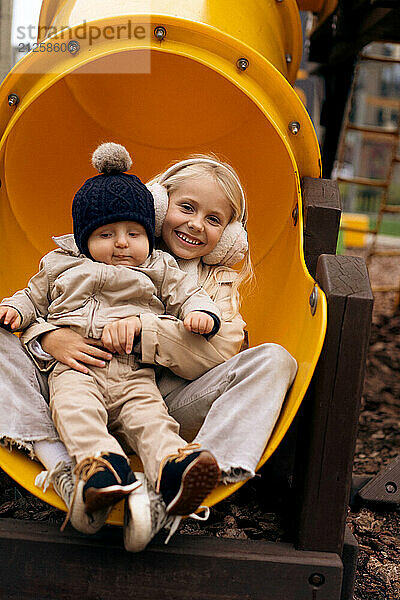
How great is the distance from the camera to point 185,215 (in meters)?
2.08

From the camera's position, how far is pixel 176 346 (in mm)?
1756

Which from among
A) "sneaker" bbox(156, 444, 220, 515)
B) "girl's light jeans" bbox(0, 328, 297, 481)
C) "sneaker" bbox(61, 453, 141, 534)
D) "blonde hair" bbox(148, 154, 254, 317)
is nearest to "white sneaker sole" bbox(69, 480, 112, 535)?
"sneaker" bbox(61, 453, 141, 534)

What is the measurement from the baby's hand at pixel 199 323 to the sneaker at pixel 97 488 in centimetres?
40

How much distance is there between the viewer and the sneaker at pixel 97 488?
4.41 feet

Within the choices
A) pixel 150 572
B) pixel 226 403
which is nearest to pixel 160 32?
pixel 226 403

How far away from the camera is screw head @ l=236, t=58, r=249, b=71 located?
194 centimetres

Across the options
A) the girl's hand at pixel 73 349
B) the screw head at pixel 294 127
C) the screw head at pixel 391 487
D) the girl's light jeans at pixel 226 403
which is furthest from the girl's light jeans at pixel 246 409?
the screw head at pixel 391 487

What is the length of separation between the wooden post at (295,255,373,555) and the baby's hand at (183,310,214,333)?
12.2 inches

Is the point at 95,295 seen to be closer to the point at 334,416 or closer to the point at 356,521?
the point at 334,416

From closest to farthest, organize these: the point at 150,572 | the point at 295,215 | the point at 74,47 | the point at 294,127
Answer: the point at 150,572
the point at 74,47
the point at 294,127
the point at 295,215

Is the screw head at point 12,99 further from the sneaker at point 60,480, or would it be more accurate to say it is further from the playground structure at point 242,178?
the sneaker at point 60,480

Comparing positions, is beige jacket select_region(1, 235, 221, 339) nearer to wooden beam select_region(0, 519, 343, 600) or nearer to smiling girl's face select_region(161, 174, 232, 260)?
smiling girl's face select_region(161, 174, 232, 260)

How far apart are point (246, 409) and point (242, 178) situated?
4.30 feet

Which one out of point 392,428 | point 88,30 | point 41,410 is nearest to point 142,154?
point 88,30
